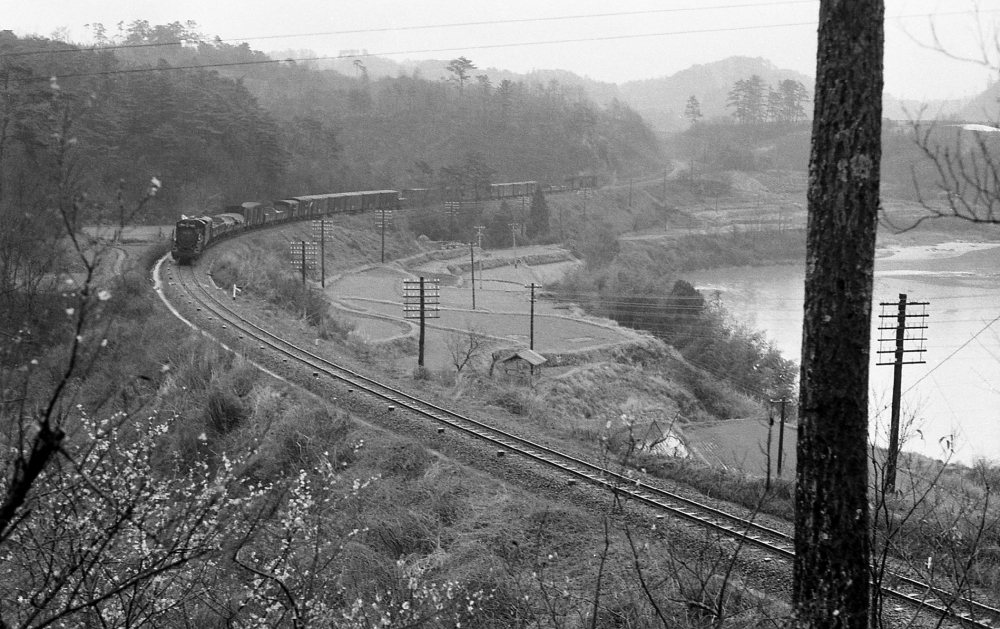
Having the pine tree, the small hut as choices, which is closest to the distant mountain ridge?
the pine tree

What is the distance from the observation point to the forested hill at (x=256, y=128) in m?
26.5

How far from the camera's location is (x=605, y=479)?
921 cm

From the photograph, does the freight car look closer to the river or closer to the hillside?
the river

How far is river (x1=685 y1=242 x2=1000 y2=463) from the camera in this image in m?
21.2

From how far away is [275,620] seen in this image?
15.3 feet

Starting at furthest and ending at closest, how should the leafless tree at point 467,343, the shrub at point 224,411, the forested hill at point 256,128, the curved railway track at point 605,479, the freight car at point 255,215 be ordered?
the freight car at point 255,215 < the forested hill at point 256,128 < the leafless tree at point 467,343 < the shrub at point 224,411 < the curved railway track at point 605,479

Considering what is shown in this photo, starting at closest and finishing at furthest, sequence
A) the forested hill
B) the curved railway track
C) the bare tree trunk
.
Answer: the bare tree trunk → the curved railway track → the forested hill

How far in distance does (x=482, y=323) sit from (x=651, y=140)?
7515cm

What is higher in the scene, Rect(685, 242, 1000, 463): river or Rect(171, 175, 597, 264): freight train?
Rect(171, 175, 597, 264): freight train

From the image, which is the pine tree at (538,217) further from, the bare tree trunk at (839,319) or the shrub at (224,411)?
the bare tree trunk at (839,319)

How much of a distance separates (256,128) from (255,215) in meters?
12.4

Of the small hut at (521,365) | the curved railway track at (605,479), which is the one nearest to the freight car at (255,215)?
the curved railway track at (605,479)

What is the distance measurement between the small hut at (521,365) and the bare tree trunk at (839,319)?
19.5m

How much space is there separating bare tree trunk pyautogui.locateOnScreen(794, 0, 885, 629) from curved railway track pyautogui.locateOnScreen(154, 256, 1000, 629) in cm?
30
